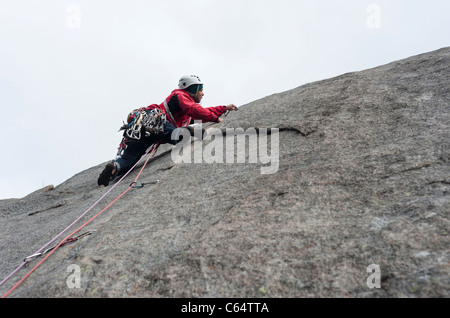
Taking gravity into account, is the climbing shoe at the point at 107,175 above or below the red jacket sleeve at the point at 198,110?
below

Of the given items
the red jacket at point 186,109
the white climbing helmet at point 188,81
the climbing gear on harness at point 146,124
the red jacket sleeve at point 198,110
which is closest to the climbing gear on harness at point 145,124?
the climbing gear on harness at point 146,124

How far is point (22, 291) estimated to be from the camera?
2.99 m

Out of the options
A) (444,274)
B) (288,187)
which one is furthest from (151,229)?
(444,274)

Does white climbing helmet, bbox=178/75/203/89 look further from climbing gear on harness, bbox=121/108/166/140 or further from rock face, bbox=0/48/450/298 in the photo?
rock face, bbox=0/48/450/298

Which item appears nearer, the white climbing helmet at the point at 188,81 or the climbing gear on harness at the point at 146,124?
the climbing gear on harness at the point at 146,124

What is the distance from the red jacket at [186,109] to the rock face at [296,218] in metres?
0.73

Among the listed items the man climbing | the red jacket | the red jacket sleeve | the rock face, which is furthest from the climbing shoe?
the red jacket sleeve

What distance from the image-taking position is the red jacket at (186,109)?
637 cm

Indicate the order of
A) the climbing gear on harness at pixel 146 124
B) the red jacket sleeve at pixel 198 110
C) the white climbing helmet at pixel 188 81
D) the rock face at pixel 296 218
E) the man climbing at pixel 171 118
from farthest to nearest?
the white climbing helmet at pixel 188 81 < the climbing gear on harness at pixel 146 124 < the man climbing at pixel 171 118 < the red jacket sleeve at pixel 198 110 < the rock face at pixel 296 218

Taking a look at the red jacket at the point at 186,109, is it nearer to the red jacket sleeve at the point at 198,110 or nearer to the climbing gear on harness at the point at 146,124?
the red jacket sleeve at the point at 198,110

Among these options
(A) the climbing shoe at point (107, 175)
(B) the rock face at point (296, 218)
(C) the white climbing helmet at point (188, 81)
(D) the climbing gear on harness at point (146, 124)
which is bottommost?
(B) the rock face at point (296, 218)

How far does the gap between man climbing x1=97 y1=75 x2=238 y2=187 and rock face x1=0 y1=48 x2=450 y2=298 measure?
0.73 meters

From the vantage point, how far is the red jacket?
20.9 ft
